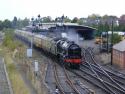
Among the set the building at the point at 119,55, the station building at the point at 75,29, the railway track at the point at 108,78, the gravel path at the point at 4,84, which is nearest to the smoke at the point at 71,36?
the station building at the point at 75,29

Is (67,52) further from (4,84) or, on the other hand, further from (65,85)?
(4,84)

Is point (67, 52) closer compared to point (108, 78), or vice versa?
point (108, 78)

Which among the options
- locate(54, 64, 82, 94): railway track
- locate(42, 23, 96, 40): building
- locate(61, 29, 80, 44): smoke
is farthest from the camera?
locate(42, 23, 96, 40): building

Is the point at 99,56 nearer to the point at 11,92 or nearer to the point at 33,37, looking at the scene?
the point at 33,37

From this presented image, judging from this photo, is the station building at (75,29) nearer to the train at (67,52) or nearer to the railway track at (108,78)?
the railway track at (108,78)

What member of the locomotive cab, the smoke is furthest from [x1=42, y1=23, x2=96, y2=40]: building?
the locomotive cab

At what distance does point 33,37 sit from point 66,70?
24.9 m

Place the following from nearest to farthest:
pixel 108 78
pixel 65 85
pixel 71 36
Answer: pixel 65 85 < pixel 108 78 < pixel 71 36

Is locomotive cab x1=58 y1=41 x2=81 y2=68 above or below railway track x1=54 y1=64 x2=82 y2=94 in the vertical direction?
above

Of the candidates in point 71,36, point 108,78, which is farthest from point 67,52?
point 71,36

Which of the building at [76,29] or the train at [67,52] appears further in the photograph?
the building at [76,29]

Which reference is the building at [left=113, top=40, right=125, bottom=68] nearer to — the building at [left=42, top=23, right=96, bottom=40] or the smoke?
the smoke

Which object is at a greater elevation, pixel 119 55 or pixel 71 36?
pixel 119 55

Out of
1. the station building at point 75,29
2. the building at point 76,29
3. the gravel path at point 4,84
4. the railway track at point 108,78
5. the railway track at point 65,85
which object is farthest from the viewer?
the building at point 76,29
